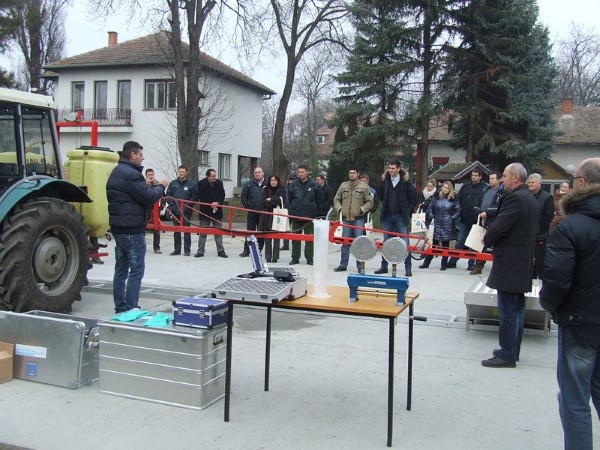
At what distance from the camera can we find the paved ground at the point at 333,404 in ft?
12.7

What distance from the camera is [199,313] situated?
4293 mm

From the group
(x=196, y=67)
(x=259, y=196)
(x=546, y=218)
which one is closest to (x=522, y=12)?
(x=196, y=67)

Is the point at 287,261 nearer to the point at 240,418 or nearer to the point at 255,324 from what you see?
the point at 255,324

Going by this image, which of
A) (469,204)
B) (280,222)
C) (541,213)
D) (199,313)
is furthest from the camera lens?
(469,204)

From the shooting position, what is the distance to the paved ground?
387 centimetres

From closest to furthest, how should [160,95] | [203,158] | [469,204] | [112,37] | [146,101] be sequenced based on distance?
1. [469,204]
2. [160,95]
3. [146,101]
4. [203,158]
5. [112,37]

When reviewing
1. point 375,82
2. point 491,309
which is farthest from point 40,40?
point 491,309

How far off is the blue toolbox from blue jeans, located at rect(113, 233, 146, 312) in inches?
91.6

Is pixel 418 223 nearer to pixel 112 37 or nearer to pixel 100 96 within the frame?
pixel 100 96

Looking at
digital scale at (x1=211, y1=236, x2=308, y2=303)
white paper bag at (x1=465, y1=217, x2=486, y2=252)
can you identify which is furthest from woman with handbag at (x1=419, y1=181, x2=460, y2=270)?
digital scale at (x1=211, y1=236, x2=308, y2=303)

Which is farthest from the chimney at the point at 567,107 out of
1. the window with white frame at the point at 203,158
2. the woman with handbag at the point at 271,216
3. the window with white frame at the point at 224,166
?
the woman with handbag at the point at 271,216

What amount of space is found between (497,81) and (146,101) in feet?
57.4

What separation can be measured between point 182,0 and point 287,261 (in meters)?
14.7

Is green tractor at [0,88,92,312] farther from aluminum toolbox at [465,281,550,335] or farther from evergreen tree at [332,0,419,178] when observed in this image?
evergreen tree at [332,0,419,178]
